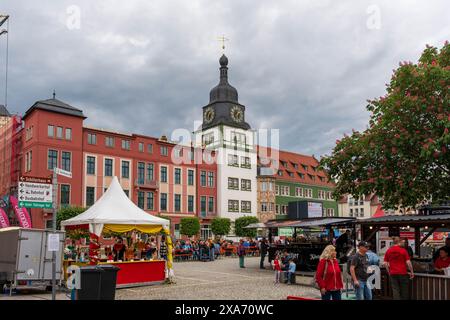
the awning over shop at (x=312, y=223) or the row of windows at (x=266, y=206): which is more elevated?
the row of windows at (x=266, y=206)

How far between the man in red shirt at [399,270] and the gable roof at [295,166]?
58.0 meters

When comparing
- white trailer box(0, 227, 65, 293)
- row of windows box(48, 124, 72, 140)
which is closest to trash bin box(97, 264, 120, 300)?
white trailer box(0, 227, 65, 293)

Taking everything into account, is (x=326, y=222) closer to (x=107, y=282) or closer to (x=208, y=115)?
(x=107, y=282)

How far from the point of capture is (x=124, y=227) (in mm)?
18625

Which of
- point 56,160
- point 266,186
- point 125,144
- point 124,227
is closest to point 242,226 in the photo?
point 266,186

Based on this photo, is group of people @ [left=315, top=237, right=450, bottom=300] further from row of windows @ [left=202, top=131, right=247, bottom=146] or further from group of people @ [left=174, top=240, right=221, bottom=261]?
row of windows @ [left=202, top=131, right=247, bottom=146]

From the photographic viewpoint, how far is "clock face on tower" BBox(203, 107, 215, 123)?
2744 inches

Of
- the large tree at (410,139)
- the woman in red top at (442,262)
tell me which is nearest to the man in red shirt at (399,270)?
the woman in red top at (442,262)

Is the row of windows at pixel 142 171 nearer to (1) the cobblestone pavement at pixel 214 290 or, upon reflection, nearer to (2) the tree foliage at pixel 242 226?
(2) the tree foliage at pixel 242 226

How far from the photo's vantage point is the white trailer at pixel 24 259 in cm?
1537

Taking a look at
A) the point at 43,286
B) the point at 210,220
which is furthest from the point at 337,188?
the point at 210,220

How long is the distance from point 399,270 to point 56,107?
1597 inches

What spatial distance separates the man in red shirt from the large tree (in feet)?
22.5

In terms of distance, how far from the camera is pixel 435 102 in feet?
60.1
